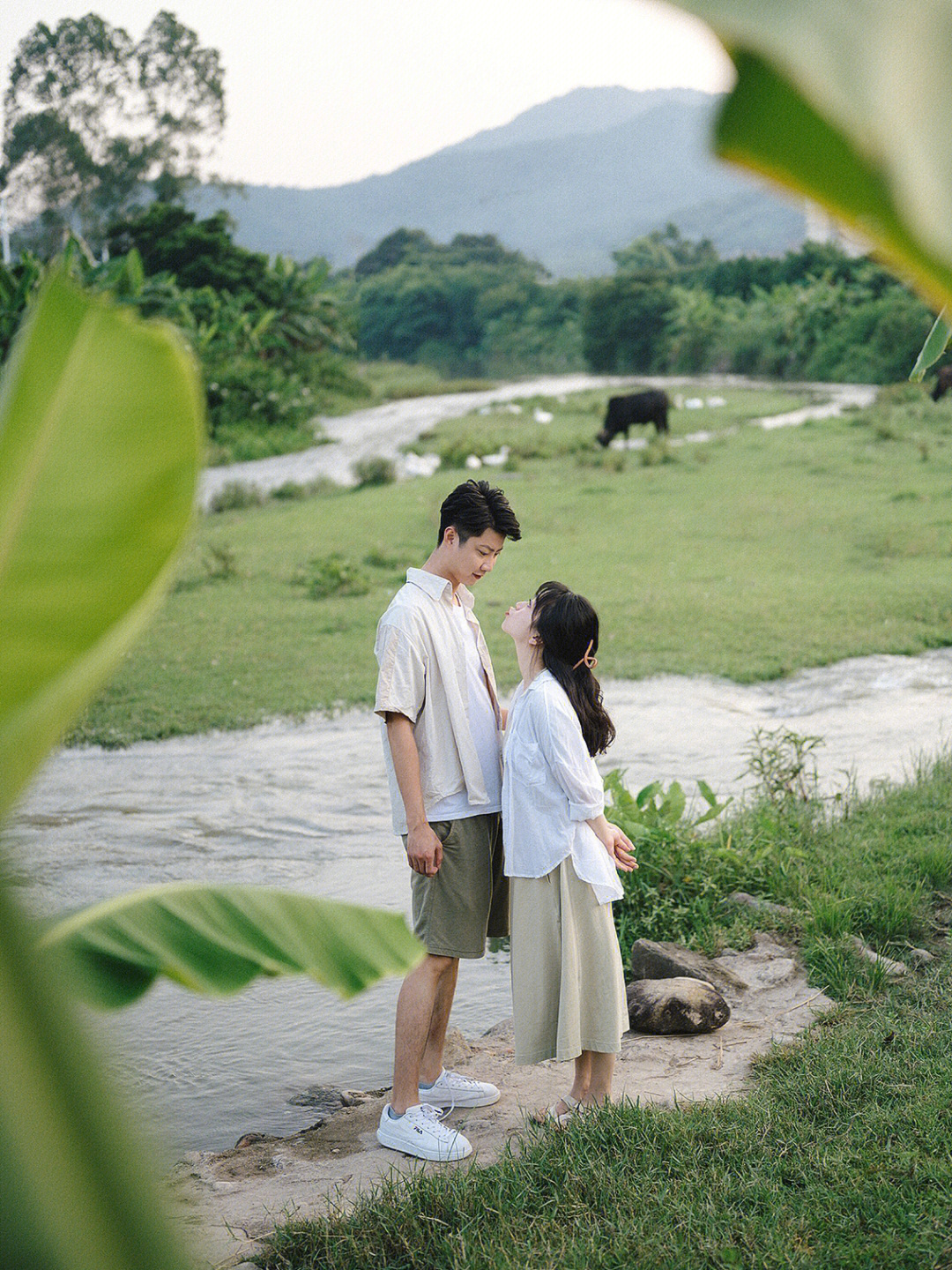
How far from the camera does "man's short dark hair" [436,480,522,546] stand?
9.16ft

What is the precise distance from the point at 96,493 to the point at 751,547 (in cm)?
1070

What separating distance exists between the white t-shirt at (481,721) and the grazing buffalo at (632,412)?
1393 centimetres

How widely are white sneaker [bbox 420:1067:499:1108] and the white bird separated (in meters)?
13.3

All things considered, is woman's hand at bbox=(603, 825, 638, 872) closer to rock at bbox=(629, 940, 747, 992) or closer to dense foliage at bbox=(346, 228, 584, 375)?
rock at bbox=(629, 940, 747, 992)

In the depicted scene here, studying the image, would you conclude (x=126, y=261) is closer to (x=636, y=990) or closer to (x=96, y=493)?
(x=636, y=990)

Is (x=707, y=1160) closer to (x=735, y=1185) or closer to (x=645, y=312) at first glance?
(x=735, y=1185)

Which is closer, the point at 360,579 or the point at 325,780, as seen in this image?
the point at 325,780

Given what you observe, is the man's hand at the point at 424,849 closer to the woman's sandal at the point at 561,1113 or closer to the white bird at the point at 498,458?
the woman's sandal at the point at 561,1113

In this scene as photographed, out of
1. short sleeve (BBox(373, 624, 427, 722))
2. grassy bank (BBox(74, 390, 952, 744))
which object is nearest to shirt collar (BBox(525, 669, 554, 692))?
short sleeve (BBox(373, 624, 427, 722))

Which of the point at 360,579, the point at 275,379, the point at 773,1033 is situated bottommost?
the point at 773,1033

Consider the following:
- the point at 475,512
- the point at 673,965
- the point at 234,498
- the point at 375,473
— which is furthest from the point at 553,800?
the point at 375,473

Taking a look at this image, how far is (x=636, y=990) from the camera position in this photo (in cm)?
333

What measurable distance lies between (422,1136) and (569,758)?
881 millimetres

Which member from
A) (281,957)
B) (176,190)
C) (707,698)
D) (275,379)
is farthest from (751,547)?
(176,190)
